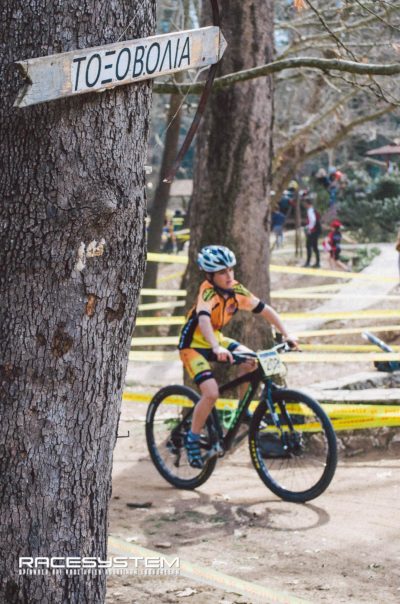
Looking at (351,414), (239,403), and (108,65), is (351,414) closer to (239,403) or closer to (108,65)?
(239,403)

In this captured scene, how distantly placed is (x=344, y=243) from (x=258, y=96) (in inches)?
828

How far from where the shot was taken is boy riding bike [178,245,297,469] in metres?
7.43

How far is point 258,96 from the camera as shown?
31.7 feet

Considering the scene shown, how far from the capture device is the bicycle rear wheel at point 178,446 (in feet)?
25.5

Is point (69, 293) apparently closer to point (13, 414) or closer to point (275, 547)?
point (13, 414)

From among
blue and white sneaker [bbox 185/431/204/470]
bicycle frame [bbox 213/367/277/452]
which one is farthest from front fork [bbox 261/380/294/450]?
blue and white sneaker [bbox 185/431/204/470]

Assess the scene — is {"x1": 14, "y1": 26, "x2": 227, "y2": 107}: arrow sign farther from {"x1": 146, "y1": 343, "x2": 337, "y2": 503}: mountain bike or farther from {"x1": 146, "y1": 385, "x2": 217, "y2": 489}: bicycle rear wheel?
{"x1": 146, "y1": 385, "x2": 217, "y2": 489}: bicycle rear wheel

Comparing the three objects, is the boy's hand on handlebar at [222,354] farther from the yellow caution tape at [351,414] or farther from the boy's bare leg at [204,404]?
the yellow caution tape at [351,414]

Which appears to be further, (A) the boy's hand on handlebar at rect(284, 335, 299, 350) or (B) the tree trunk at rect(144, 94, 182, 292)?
(B) the tree trunk at rect(144, 94, 182, 292)

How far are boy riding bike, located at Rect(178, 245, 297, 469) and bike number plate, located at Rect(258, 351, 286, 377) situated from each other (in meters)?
0.16

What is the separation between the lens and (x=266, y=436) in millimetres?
7645

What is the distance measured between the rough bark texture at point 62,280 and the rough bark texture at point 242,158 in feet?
19.7

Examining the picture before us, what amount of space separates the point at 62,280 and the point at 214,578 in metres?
2.64

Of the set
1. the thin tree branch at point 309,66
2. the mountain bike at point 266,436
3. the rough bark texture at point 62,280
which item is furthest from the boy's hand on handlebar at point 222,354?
the rough bark texture at point 62,280
